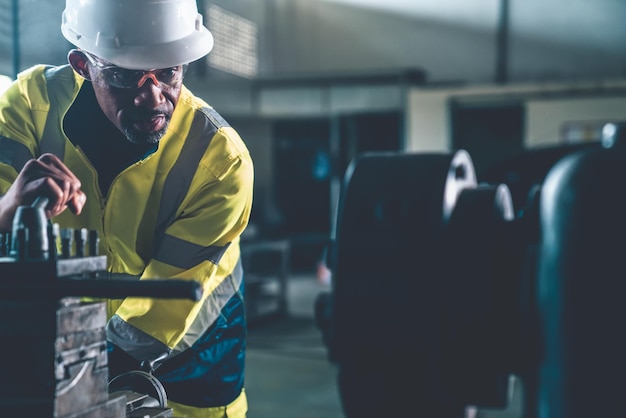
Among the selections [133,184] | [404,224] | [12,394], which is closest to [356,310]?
[404,224]

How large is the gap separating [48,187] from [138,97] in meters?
0.35

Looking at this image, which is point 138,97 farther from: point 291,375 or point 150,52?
point 291,375

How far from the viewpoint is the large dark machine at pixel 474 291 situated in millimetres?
522

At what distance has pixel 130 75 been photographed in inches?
47.1

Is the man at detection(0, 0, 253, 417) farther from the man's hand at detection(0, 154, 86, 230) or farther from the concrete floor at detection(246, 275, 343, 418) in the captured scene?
the concrete floor at detection(246, 275, 343, 418)

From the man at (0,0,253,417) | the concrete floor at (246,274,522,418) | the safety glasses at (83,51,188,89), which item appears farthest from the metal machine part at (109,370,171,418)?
the concrete floor at (246,274,522,418)

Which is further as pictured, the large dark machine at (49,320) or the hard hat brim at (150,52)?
the hard hat brim at (150,52)

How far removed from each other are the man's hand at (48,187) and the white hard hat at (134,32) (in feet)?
1.01

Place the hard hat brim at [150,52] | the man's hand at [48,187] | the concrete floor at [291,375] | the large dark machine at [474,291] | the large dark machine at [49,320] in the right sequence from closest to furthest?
the large dark machine at [474,291] → the large dark machine at [49,320] → the man's hand at [48,187] → the hard hat brim at [150,52] → the concrete floor at [291,375]

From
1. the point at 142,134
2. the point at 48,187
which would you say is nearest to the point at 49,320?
the point at 48,187

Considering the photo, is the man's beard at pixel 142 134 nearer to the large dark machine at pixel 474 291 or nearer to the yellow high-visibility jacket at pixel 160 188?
the yellow high-visibility jacket at pixel 160 188

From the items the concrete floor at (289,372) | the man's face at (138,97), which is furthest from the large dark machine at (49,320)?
the concrete floor at (289,372)

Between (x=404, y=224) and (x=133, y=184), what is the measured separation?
77cm

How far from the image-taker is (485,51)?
8.20m
